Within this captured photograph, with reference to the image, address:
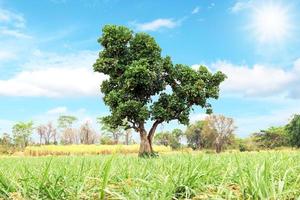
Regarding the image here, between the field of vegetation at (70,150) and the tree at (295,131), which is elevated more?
the tree at (295,131)

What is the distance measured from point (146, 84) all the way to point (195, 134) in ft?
220

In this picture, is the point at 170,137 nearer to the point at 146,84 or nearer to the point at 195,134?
the point at 195,134

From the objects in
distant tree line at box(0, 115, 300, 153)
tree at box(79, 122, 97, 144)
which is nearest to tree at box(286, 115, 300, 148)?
distant tree line at box(0, 115, 300, 153)

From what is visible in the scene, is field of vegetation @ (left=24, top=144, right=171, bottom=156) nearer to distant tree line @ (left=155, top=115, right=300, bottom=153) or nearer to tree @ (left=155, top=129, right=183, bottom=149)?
distant tree line @ (left=155, top=115, right=300, bottom=153)

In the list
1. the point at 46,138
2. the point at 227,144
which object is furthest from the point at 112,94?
the point at 46,138

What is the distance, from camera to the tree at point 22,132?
81.9m

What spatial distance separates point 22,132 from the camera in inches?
3253

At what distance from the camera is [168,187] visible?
2684mm

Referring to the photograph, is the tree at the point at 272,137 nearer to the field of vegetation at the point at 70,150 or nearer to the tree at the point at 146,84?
the field of vegetation at the point at 70,150

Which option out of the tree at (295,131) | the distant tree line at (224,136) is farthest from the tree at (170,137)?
the tree at (295,131)

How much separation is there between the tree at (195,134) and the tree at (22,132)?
33.9m

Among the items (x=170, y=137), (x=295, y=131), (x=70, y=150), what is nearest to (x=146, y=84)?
(x=70, y=150)

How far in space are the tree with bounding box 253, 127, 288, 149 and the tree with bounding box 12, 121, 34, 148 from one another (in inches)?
1860

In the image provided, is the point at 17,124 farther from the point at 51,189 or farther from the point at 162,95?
the point at 51,189
